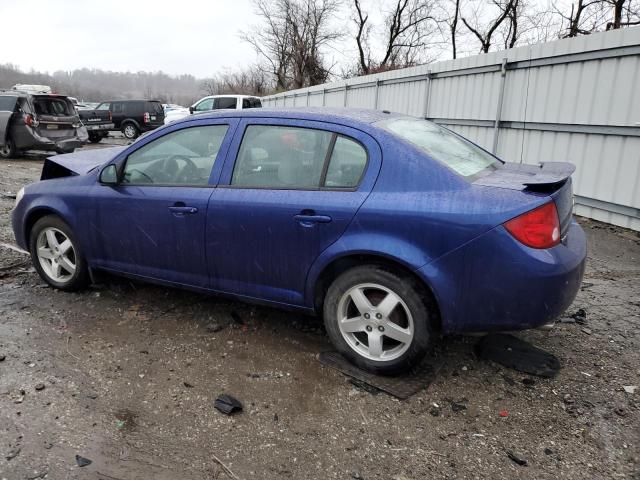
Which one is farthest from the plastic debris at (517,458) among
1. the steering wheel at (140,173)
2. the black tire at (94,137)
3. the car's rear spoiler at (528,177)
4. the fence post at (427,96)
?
the black tire at (94,137)

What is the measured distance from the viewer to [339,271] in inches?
117

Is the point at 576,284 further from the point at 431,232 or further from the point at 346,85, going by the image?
the point at 346,85

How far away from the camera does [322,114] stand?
3.18m

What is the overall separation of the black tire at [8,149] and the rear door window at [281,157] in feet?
42.3

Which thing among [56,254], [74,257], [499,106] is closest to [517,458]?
[74,257]

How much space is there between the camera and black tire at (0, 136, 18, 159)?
43.7 feet

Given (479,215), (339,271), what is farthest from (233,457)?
(479,215)

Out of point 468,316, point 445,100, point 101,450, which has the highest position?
point 445,100

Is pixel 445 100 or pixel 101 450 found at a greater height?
pixel 445 100

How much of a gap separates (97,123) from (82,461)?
21.5 metres

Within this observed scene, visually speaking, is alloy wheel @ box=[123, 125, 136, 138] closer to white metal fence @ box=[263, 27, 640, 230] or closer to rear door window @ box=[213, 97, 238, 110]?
rear door window @ box=[213, 97, 238, 110]

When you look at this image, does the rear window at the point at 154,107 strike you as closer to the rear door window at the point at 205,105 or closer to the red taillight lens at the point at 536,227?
the rear door window at the point at 205,105

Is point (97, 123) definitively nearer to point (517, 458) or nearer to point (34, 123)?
point (34, 123)

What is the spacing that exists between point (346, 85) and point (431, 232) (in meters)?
13.8
